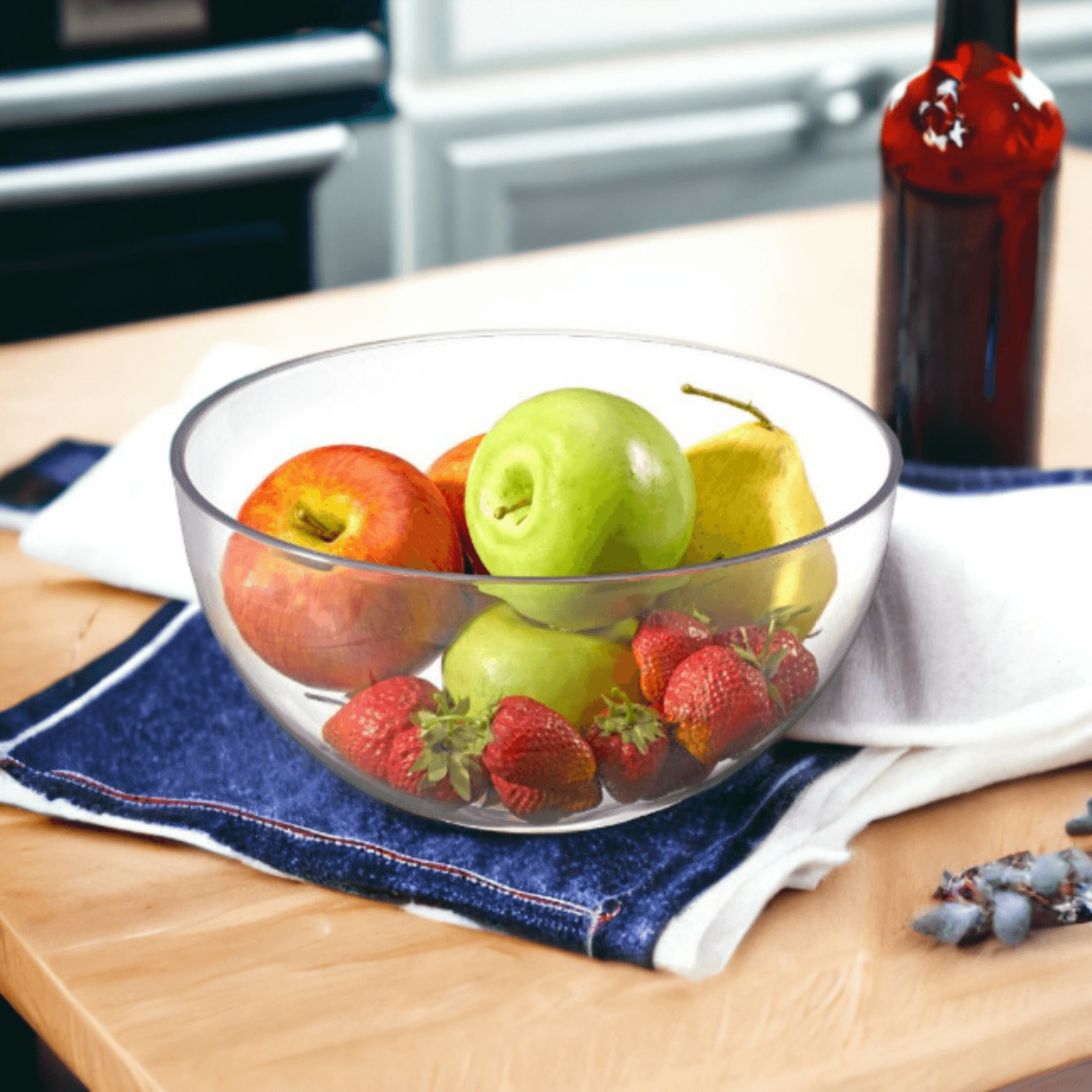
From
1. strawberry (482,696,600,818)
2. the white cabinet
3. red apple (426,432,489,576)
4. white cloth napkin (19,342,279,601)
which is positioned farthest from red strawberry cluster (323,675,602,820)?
the white cabinet

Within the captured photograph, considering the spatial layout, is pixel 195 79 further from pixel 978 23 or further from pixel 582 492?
pixel 582 492

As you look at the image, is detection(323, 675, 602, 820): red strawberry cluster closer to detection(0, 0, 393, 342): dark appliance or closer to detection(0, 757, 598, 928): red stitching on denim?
detection(0, 757, 598, 928): red stitching on denim

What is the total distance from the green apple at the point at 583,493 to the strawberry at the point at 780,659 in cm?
5

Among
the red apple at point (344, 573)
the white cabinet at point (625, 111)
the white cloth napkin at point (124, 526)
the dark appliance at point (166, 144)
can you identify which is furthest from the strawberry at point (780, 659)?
the white cabinet at point (625, 111)

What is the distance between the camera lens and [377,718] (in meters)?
0.53

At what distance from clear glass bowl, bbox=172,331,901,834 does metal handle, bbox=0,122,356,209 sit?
1389 mm

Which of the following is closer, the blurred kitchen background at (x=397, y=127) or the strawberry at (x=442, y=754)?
the strawberry at (x=442, y=754)

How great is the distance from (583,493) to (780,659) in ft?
0.31

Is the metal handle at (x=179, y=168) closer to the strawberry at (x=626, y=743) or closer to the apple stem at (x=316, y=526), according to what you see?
the apple stem at (x=316, y=526)

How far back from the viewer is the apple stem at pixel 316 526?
59cm

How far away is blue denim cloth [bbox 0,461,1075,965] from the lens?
0.53m

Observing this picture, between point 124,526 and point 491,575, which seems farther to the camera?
point 124,526

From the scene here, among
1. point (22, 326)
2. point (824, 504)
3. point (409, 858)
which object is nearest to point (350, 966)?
point (409, 858)

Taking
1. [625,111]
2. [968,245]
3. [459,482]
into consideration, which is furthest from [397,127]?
[459,482]
